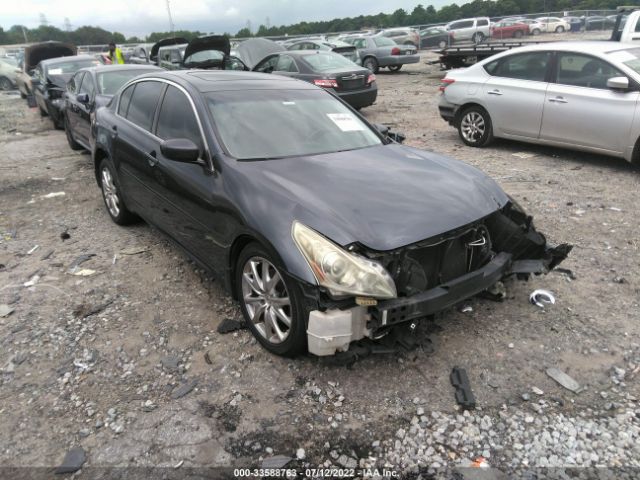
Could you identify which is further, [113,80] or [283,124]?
[113,80]

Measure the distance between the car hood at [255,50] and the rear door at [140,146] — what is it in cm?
1079

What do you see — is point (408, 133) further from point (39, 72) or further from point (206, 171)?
point (39, 72)

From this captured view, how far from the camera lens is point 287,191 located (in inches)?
121

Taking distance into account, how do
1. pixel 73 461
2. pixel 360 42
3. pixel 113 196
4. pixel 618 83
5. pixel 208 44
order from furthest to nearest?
pixel 360 42, pixel 208 44, pixel 618 83, pixel 113 196, pixel 73 461

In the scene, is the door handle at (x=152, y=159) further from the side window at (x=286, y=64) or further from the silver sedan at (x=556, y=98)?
the side window at (x=286, y=64)

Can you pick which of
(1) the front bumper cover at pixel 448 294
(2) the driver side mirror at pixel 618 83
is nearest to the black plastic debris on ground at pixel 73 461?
(1) the front bumper cover at pixel 448 294

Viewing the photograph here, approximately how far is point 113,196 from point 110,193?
93 millimetres

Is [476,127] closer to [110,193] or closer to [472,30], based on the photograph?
[110,193]

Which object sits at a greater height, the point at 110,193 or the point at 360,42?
the point at 360,42

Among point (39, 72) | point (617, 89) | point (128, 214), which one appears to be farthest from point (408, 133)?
point (39, 72)

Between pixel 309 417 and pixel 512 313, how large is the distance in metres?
1.81

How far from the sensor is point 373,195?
3.12m

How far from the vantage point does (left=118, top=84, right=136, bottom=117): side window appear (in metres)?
5.03

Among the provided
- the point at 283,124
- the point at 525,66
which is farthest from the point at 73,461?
the point at 525,66
